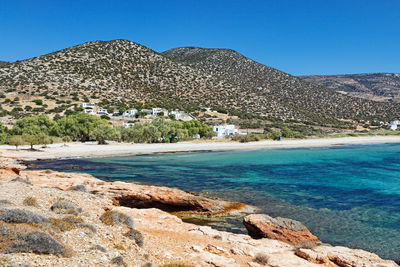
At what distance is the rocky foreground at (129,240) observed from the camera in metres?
6.58

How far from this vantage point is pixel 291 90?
109 meters

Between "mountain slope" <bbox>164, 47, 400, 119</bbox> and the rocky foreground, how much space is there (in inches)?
3645

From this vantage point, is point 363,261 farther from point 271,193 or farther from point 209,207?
point 271,193

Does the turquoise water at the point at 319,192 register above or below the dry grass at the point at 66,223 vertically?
below

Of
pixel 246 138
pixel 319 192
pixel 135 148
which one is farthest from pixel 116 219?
pixel 246 138

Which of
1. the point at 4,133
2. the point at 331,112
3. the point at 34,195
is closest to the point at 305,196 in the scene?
the point at 34,195

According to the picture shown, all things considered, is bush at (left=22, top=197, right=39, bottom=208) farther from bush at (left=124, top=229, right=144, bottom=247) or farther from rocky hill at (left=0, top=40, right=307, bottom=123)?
rocky hill at (left=0, top=40, right=307, bottom=123)

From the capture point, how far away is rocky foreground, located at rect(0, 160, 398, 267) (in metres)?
6.58

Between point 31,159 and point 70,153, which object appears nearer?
point 31,159

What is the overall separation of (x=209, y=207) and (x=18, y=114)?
2567 inches

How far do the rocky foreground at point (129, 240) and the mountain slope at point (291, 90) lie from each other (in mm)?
92589

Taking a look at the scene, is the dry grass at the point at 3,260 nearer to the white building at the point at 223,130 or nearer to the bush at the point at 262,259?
the bush at the point at 262,259

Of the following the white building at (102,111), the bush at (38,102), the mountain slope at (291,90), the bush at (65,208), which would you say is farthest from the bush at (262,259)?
the mountain slope at (291,90)

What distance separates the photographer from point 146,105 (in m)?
83.2
